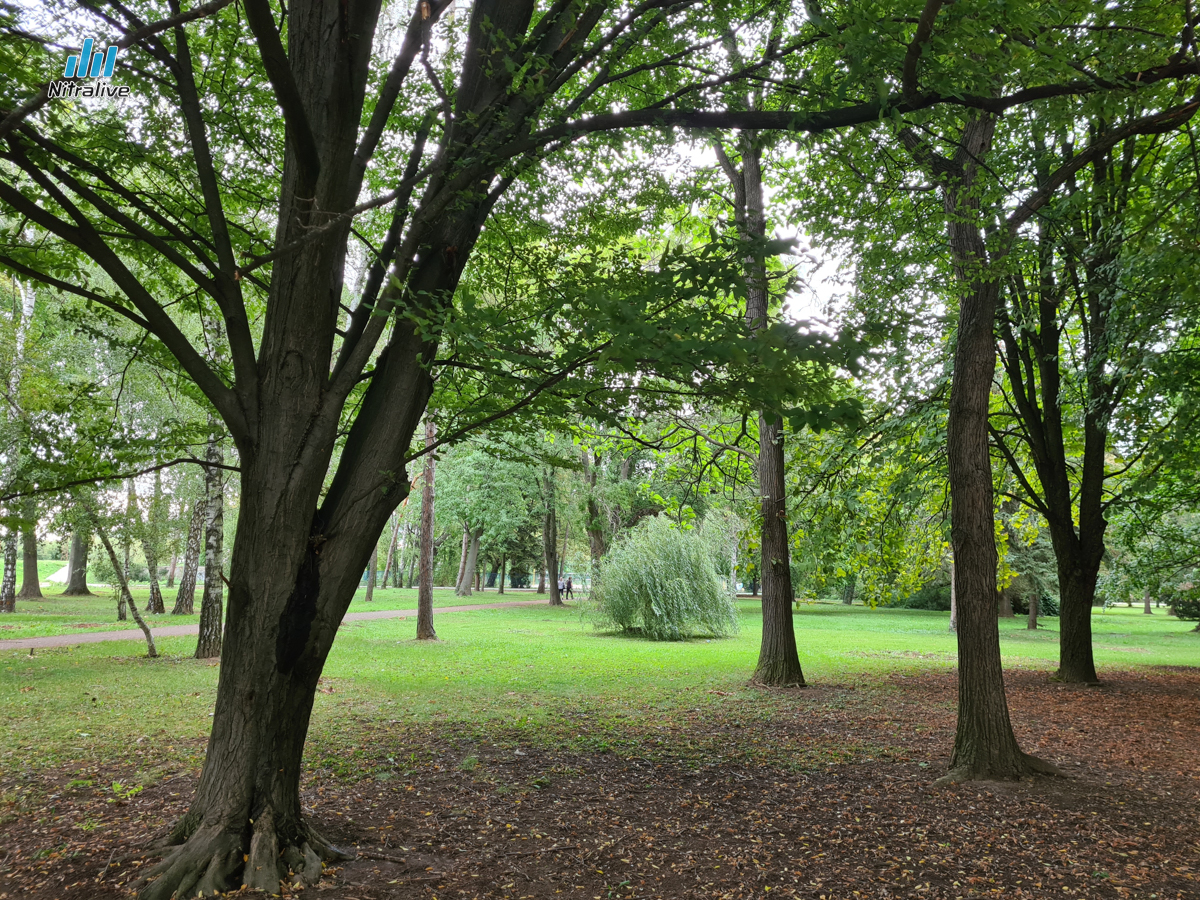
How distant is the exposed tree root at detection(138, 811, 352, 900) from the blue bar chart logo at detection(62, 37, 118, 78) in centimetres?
463

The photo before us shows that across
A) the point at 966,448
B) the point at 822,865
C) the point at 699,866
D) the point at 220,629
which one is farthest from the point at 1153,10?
the point at 220,629

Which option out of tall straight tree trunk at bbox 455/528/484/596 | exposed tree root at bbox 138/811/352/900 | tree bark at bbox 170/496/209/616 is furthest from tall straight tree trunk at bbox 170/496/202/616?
exposed tree root at bbox 138/811/352/900

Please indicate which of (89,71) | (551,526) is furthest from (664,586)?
(551,526)

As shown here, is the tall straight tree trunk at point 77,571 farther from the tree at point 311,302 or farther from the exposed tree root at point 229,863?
the exposed tree root at point 229,863

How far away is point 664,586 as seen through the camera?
1734 cm

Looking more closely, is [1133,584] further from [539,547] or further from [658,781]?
[539,547]

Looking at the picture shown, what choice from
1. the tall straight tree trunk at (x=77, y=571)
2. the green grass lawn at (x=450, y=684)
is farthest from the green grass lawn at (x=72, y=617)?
the green grass lawn at (x=450, y=684)

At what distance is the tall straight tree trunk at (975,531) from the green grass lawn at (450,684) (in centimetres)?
301

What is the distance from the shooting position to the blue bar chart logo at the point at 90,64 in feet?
14.8

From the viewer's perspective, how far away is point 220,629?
12.2 m

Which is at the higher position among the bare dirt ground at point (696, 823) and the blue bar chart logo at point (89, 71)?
the blue bar chart logo at point (89, 71)

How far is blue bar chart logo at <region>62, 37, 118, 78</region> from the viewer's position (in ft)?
14.8

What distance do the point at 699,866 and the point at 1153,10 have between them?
6.03 meters

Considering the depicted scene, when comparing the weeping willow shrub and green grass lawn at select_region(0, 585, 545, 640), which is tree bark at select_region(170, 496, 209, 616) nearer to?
green grass lawn at select_region(0, 585, 545, 640)
